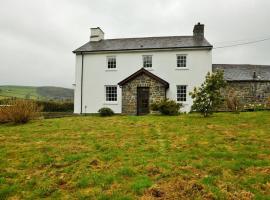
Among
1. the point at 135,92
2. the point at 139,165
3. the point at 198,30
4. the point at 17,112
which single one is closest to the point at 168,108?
the point at 135,92

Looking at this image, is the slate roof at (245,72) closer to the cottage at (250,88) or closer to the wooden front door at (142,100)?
the cottage at (250,88)

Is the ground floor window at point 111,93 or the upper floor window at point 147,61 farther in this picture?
the ground floor window at point 111,93

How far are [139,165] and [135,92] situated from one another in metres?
17.2

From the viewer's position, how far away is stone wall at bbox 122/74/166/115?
964 inches

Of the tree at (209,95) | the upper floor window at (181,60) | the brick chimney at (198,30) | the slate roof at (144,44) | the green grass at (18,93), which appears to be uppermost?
the brick chimney at (198,30)

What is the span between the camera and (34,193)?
20.8ft

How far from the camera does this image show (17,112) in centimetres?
1700

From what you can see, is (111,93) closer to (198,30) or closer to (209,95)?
(198,30)

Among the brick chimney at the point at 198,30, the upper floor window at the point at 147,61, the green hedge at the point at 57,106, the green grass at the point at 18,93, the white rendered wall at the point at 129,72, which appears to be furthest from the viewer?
the green grass at the point at 18,93

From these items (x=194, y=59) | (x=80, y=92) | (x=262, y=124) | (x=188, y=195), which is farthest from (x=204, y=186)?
(x=80, y=92)

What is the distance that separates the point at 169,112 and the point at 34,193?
47.7 ft

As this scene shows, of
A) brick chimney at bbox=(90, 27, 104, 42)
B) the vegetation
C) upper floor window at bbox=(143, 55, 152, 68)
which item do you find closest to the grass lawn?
upper floor window at bbox=(143, 55, 152, 68)

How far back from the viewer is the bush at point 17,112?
17.0 metres

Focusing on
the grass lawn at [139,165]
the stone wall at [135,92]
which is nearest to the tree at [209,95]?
the grass lawn at [139,165]
